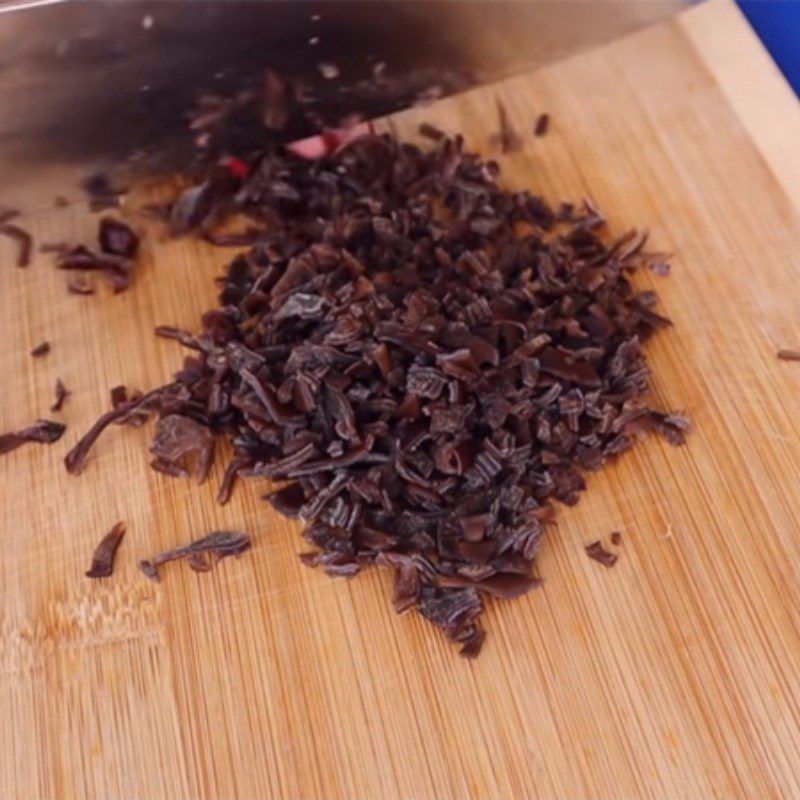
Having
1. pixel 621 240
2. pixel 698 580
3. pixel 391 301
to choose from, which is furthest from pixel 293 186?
pixel 698 580

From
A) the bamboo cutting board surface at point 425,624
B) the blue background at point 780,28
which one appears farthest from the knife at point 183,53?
the blue background at point 780,28

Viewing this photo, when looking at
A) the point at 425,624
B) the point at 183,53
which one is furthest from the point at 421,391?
the point at 183,53

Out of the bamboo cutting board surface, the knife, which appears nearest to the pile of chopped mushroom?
the bamboo cutting board surface

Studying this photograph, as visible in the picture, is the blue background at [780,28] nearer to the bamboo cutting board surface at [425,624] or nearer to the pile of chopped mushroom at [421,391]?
the bamboo cutting board surface at [425,624]

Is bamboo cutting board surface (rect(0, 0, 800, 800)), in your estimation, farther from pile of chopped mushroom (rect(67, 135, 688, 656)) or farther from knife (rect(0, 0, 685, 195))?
knife (rect(0, 0, 685, 195))

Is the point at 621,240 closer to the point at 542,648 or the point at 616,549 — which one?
the point at 616,549
